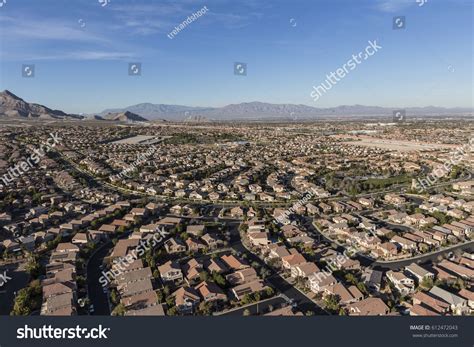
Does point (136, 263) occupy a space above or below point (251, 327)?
below

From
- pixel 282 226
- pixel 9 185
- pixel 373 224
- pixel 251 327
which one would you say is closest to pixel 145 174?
pixel 9 185

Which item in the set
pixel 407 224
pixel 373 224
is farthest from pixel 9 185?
pixel 407 224

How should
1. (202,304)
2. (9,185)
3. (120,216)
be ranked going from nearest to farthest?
1. (202,304)
2. (120,216)
3. (9,185)

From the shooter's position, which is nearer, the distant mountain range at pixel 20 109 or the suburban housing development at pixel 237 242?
the suburban housing development at pixel 237 242

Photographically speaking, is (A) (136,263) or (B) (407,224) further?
(B) (407,224)

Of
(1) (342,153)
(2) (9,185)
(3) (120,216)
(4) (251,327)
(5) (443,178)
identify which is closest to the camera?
(4) (251,327)

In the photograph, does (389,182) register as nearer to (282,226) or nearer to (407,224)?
(407,224)

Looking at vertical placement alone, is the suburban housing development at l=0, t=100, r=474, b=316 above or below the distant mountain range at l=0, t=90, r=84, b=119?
below

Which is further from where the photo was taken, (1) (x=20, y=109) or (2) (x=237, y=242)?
(1) (x=20, y=109)

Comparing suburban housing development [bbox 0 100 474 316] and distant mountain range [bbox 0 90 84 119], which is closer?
suburban housing development [bbox 0 100 474 316]

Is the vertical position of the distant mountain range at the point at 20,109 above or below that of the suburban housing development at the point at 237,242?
above

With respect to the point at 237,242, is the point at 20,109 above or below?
above
